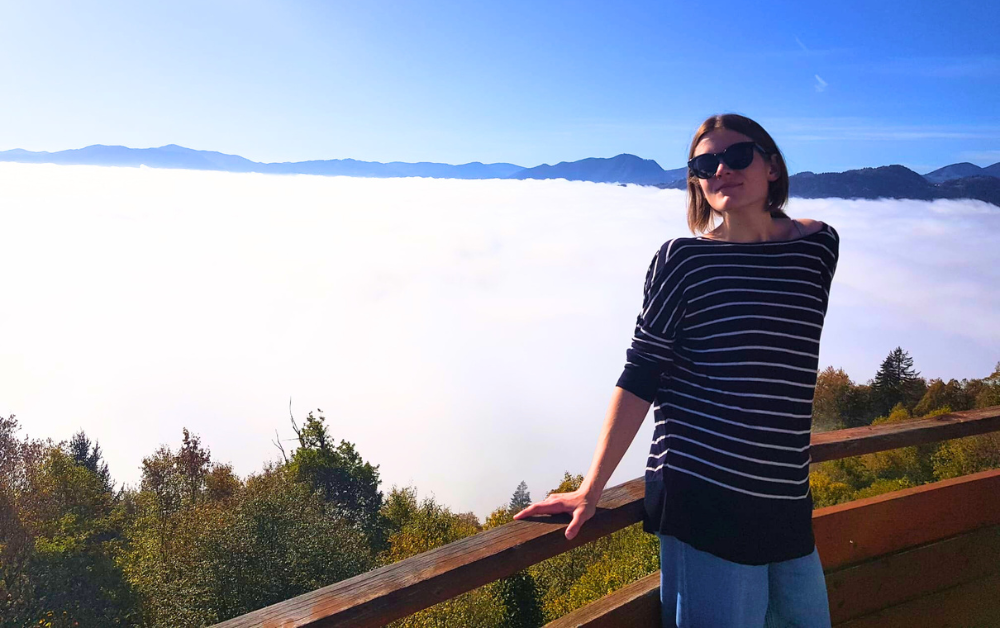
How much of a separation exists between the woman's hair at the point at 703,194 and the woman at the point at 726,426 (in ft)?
0.92

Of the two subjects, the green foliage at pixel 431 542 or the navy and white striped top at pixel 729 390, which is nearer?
the navy and white striped top at pixel 729 390

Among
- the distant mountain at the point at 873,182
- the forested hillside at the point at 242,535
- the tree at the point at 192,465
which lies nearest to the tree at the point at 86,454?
the forested hillside at the point at 242,535

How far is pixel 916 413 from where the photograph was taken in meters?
46.7

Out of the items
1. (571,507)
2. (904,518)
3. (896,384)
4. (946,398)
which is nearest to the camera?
(571,507)

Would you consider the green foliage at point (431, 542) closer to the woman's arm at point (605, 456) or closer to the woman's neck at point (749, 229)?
the woman's arm at point (605, 456)

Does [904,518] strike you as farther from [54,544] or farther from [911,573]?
[54,544]

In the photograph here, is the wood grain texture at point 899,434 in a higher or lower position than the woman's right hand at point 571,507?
lower

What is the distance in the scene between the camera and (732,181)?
165cm

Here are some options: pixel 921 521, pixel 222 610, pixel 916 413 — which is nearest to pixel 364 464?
pixel 222 610

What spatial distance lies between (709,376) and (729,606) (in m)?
0.49

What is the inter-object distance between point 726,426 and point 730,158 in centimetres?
68

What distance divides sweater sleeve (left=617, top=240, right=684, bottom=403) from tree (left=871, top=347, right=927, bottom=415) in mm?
60142

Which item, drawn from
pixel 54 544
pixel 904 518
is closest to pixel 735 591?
pixel 904 518

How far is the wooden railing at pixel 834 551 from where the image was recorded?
3.96 ft
